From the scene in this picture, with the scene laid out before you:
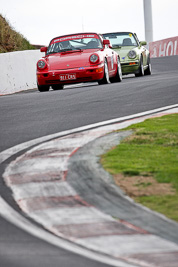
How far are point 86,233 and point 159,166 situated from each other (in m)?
1.93

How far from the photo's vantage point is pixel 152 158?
21.1 ft

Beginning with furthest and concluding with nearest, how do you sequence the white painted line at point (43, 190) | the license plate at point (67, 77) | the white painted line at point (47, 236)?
the license plate at point (67, 77) → the white painted line at point (43, 190) → the white painted line at point (47, 236)

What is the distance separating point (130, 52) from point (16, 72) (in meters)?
3.23

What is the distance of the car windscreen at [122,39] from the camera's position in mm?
20456

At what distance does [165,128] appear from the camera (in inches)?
329

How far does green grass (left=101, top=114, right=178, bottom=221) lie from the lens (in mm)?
4945

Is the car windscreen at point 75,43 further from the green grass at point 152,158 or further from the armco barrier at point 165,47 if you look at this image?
the armco barrier at point 165,47

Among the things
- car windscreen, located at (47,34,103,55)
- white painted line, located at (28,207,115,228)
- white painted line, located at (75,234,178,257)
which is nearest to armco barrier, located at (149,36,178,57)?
car windscreen, located at (47,34,103,55)

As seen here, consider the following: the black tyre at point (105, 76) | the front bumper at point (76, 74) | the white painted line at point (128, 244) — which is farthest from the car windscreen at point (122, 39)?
the white painted line at point (128, 244)

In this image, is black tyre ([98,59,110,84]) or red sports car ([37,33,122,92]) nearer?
red sports car ([37,33,122,92])

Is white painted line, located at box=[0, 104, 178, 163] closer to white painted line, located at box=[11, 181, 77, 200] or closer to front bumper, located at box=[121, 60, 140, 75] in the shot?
white painted line, located at box=[11, 181, 77, 200]

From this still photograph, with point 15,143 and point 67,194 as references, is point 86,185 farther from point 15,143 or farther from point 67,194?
point 15,143

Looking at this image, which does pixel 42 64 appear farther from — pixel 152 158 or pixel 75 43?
pixel 152 158

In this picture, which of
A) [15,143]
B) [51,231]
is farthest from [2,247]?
[15,143]
